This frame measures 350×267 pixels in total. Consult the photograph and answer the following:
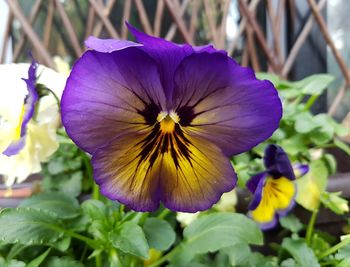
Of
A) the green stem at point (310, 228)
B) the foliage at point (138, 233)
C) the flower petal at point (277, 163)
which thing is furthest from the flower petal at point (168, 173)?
the green stem at point (310, 228)

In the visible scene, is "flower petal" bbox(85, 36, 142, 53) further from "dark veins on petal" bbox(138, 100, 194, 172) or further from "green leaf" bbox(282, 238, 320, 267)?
"green leaf" bbox(282, 238, 320, 267)

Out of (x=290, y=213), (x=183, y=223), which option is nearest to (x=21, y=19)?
(x=183, y=223)

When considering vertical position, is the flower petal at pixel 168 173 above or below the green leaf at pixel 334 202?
above

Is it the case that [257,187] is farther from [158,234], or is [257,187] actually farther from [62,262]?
[62,262]

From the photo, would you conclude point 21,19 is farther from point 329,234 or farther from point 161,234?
point 329,234

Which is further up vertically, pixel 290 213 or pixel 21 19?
pixel 21 19

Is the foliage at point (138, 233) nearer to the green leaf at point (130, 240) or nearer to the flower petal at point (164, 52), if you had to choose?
the green leaf at point (130, 240)

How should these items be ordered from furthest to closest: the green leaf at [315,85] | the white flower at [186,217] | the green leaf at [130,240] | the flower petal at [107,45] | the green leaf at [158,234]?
the green leaf at [315,85] < the white flower at [186,217] < the green leaf at [158,234] < the green leaf at [130,240] < the flower petal at [107,45]
